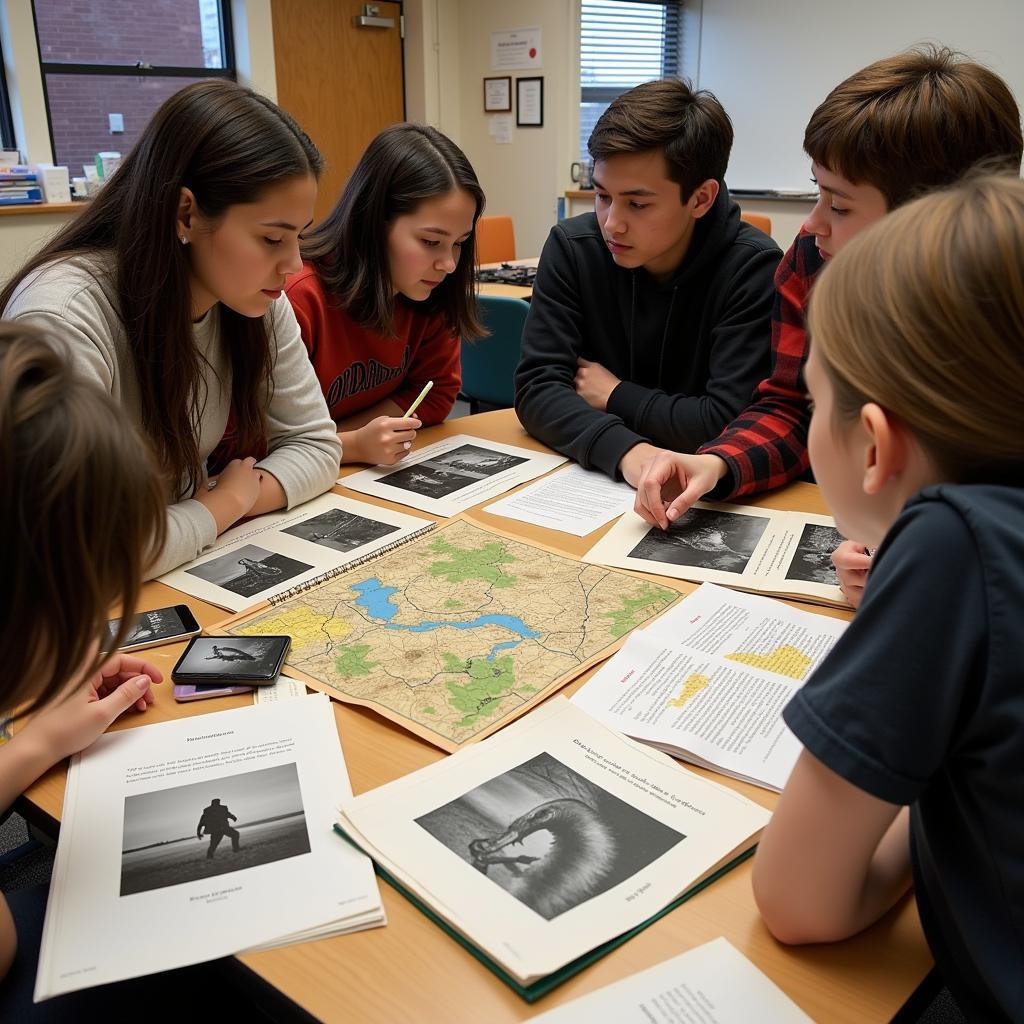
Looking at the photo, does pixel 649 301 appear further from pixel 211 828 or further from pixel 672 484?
pixel 211 828

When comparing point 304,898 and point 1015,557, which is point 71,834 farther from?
point 1015,557

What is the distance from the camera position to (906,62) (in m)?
1.34

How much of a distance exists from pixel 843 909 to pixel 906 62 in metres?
1.22

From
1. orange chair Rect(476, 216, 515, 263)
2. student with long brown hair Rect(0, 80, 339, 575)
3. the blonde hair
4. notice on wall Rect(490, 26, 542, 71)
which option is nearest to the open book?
the blonde hair

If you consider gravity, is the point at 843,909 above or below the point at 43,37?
below

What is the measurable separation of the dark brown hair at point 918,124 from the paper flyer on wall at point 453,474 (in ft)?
2.27

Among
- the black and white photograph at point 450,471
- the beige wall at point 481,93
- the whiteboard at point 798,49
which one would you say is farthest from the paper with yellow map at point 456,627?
the beige wall at point 481,93

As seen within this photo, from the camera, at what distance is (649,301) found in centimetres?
181

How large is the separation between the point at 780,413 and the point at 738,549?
1.27 ft

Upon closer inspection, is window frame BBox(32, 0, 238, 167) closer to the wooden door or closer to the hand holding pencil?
the wooden door

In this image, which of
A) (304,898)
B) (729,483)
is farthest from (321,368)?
(304,898)

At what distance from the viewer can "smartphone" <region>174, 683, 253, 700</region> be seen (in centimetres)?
94

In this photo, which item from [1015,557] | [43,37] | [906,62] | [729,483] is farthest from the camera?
[43,37]

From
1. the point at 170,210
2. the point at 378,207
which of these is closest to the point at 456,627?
the point at 170,210
